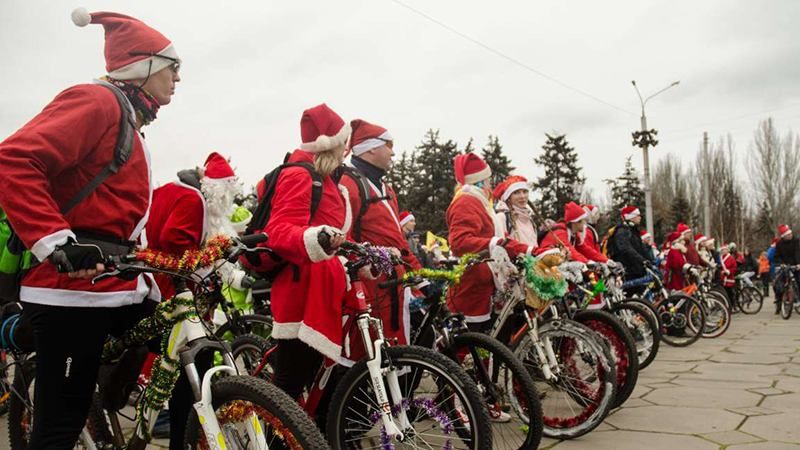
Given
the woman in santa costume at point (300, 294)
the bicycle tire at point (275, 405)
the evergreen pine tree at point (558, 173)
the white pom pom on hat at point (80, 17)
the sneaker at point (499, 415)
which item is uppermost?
the evergreen pine tree at point (558, 173)

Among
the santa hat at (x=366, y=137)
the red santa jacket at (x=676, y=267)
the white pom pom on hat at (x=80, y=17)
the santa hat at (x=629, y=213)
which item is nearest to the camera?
the white pom pom on hat at (x=80, y=17)

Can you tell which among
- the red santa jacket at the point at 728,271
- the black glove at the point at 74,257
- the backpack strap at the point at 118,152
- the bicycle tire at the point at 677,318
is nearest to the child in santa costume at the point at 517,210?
the backpack strap at the point at 118,152

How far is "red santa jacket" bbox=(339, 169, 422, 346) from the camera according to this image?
129 inches

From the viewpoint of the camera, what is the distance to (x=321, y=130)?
3.19m

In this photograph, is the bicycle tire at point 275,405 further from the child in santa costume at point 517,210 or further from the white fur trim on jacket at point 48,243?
the child in santa costume at point 517,210

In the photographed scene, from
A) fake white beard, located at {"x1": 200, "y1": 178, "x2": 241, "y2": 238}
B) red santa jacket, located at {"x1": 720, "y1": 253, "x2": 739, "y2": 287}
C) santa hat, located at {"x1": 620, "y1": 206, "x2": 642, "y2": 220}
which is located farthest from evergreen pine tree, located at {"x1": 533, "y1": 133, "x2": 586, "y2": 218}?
fake white beard, located at {"x1": 200, "y1": 178, "x2": 241, "y2": 238}

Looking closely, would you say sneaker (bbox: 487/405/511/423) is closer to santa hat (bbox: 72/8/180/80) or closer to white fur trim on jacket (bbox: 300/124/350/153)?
white fur trim on jacket (bbox: 300/124/350/153)

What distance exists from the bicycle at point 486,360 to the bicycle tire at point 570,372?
1.67 feet

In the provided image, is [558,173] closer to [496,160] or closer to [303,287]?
[496,160]

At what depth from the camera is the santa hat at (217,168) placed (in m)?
5.42

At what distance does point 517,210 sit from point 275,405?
3688 mm

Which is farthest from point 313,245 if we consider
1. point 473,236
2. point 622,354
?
point 622,354

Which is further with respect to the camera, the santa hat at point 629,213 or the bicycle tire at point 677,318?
the santa hat at point 629,213

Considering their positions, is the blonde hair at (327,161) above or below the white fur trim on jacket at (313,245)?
above
